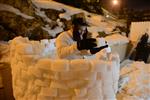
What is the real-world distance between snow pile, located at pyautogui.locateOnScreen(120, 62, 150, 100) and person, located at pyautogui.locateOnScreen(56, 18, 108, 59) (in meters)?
1.81

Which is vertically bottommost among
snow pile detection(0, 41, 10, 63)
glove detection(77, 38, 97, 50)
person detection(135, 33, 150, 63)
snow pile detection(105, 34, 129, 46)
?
person detection(135, 33, 150, 63)

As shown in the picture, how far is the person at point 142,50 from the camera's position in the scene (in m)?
7.44

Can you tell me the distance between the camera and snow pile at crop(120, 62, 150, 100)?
14.0 feet

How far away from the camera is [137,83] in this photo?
193 inches

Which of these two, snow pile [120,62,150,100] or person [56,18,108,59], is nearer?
person [56,18,108,59]

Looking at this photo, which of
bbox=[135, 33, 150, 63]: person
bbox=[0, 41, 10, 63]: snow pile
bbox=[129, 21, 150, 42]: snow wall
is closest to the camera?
bbox=[0, 41, 10, 63]: snow pile

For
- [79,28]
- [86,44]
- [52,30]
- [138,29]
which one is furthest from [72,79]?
[138,29]

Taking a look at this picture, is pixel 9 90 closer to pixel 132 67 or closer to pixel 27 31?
pixel 27 31

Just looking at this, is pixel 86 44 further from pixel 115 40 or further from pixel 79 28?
pixel 115 40

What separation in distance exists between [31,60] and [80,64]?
1.73 ft

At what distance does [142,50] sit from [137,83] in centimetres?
281

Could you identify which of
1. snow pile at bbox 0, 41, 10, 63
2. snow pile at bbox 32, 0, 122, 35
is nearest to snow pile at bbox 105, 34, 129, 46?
snow pile at bbox 32, 0, 122, 35

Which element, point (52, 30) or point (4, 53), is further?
point (52, 30)

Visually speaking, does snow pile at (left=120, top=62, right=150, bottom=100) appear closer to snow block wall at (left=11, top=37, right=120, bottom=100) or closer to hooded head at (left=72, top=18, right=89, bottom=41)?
hooded head at (left=72, top=18, right=89, bottom=41)
